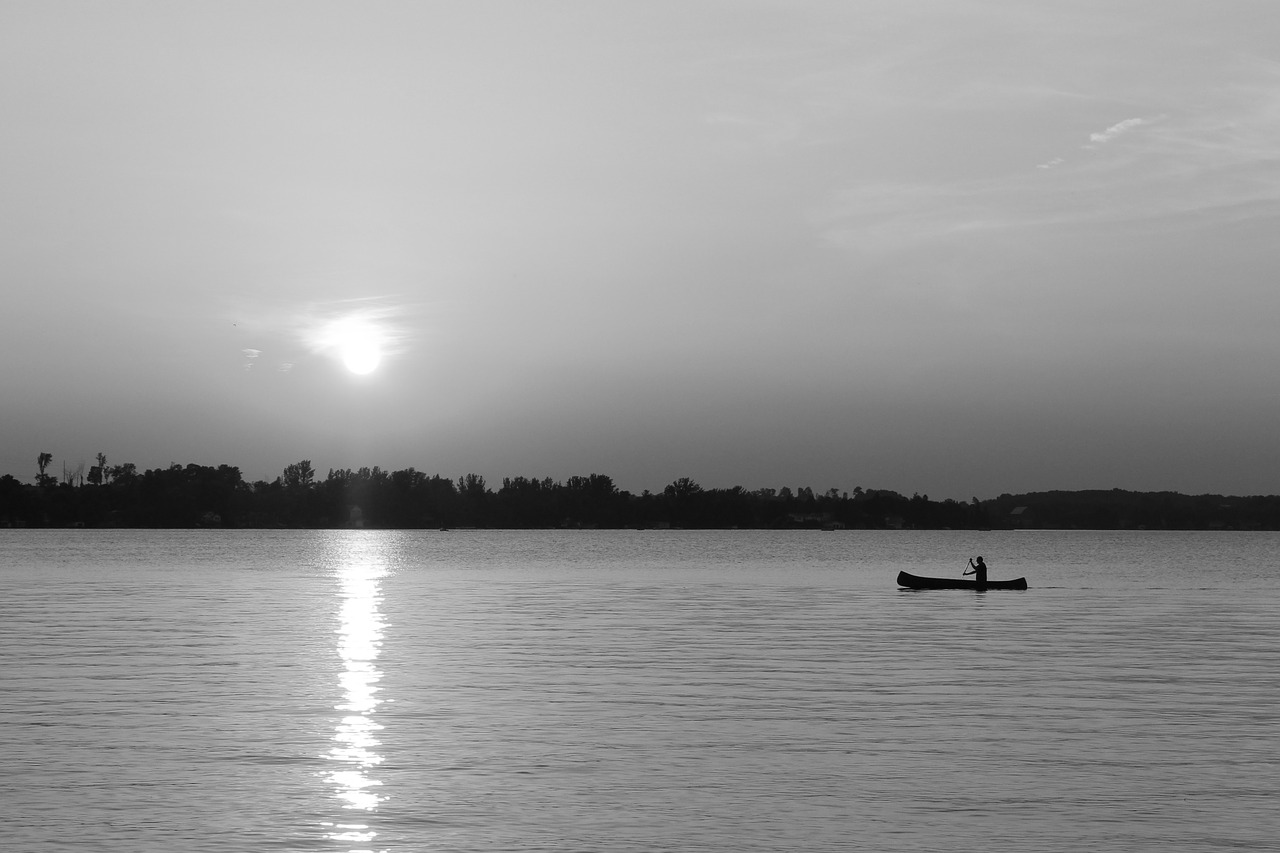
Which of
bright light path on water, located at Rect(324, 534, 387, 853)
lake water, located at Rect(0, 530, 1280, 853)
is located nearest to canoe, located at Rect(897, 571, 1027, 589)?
lake water, located at Rect(0, 530, 1280, 853)

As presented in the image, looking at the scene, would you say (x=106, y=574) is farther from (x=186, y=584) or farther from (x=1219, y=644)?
(x=1219, y=644)

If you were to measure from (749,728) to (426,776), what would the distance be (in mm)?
8190

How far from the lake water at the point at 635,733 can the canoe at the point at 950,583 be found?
2754 centimetres

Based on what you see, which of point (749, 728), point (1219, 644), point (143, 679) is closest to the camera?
point (749, 728)

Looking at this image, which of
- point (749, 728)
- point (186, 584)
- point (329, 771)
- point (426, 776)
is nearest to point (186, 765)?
point (329, 771)

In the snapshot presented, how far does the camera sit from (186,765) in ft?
81.1

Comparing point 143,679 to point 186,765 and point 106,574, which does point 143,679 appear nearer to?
point 186,765

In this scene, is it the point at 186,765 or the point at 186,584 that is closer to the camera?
the point at 186,765

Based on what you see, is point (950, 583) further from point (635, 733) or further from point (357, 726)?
point (357, 726)

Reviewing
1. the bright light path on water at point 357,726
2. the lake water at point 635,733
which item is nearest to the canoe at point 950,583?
the lake water at point 635,733

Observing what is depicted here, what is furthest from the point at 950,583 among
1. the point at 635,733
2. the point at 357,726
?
the point at 357,726

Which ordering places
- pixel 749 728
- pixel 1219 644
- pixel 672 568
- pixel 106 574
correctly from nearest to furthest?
pixel 749 728
pixel 1219 644
pixel 106 574
pixel 672 568

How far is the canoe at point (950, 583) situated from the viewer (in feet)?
310

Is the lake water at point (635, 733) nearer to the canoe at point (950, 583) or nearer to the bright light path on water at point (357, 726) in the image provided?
the bright light path on water at point (357, 726)
